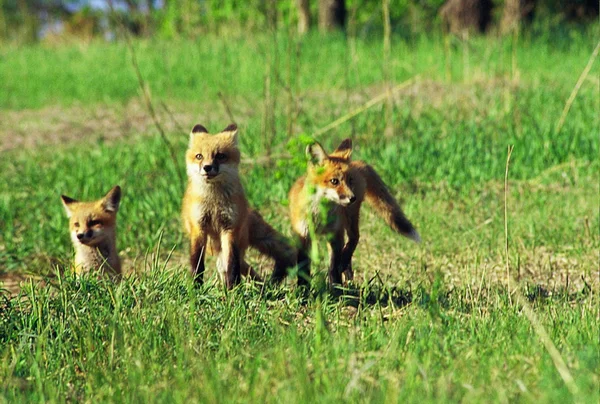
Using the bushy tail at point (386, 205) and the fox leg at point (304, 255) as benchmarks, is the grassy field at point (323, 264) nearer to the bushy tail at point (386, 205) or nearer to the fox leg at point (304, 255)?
the bushy tail at point (386, 205)

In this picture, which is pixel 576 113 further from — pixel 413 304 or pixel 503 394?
pixel 503 394

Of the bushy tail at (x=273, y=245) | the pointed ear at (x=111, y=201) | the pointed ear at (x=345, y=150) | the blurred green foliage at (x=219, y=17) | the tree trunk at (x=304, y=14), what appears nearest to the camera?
the pointed ear at (x=345, y=150)

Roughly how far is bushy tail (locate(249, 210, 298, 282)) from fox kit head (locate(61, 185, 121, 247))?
1.01 m

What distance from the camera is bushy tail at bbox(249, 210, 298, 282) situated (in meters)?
5.93

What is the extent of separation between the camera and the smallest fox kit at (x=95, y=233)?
616 centimetres

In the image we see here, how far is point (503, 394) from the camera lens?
3.32m

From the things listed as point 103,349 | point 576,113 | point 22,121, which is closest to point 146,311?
point 103,349

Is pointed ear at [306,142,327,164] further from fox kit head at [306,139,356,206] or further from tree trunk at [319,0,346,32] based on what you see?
tree trunk at [319,0,346,32]

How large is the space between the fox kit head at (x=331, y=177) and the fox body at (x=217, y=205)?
48cm

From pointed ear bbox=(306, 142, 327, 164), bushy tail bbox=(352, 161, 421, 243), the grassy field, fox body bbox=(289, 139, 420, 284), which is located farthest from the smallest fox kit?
bushy tail bbox=(352, 161, 421, 243)

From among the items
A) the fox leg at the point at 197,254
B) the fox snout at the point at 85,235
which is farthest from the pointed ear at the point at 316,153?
the fox snout at the point at 85,235

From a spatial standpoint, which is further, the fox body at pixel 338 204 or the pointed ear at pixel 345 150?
the pointed ear at pixel 345 150

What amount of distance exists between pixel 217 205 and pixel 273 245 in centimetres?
68

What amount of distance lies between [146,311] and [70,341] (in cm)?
40
